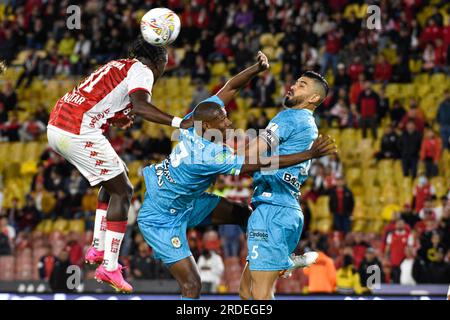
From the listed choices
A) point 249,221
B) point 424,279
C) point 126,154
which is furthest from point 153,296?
point 126,154

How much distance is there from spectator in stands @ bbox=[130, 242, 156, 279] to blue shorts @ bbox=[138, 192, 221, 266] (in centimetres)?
744

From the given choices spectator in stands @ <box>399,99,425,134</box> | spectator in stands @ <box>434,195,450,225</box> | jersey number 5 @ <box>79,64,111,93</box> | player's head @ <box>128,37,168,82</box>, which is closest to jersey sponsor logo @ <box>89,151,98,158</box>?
jersey number 5 @ <box>79,64,111,93</box>

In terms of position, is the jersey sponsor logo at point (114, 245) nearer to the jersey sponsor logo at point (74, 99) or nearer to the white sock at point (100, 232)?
the white sock at point (100, 232)

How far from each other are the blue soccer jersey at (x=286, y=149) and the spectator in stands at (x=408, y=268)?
7737 mm

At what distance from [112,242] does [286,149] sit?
6.94 feet

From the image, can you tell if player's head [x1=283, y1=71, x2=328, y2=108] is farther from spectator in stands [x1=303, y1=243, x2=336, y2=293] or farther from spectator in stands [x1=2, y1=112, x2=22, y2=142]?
spectator in stands [x1=2, y1=112, x2=22, y2=142]

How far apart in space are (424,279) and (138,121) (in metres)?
8.64

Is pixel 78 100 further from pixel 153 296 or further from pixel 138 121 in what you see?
pixel 138 121

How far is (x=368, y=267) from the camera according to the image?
1661 centimetres

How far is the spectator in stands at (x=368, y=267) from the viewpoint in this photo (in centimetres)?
1653

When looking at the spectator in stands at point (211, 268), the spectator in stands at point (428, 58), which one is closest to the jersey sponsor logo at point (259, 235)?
the spectator in stands at point (211, 268)

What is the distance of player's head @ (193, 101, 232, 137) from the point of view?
360 inches

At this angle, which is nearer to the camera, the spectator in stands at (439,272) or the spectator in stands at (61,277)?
the spectator in stands at (439,272)

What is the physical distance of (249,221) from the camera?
9672mm
